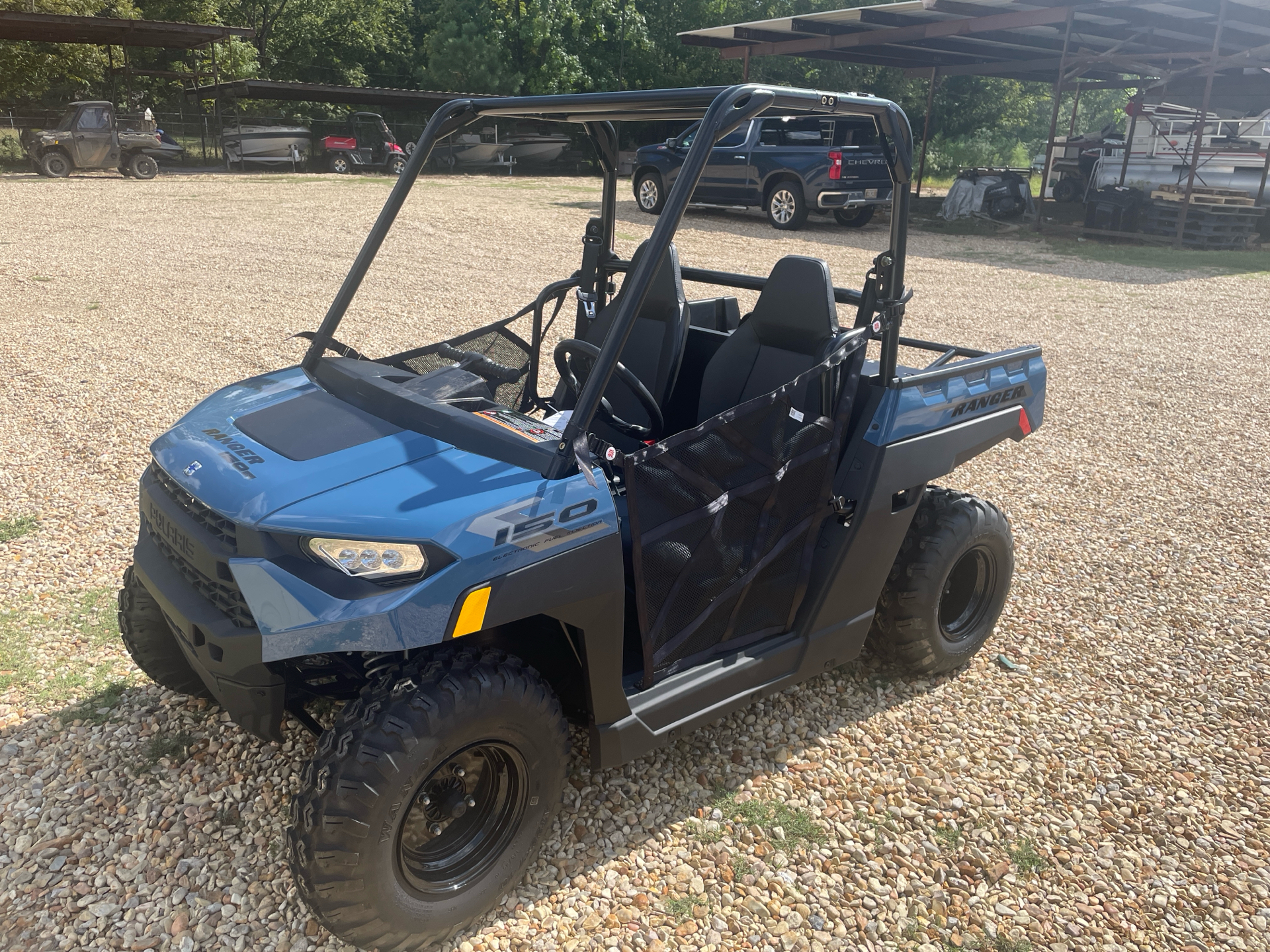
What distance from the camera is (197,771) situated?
298 centimetres

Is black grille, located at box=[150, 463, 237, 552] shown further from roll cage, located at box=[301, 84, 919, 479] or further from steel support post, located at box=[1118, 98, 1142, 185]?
steel support post, located at box=[1118, 98, 1142, 185]

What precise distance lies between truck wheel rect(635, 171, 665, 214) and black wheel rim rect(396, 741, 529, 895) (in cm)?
1480

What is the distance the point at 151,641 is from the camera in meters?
3.00

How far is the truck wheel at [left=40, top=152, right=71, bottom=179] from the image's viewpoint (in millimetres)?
19578

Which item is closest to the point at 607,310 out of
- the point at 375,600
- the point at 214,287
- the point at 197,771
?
the point at 375,600

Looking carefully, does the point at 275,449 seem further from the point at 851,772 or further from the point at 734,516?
the point at 851,772

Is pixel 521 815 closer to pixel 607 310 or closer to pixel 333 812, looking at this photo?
pixel 333 812

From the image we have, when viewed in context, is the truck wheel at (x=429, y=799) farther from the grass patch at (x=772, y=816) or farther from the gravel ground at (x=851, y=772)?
the grass patch at (x=772, y=816)

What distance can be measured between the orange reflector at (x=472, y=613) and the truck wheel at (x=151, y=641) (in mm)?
1266

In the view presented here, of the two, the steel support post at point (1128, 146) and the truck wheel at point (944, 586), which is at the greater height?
the steel support post at point (1128, 146)

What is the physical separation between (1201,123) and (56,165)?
2172 centimetres

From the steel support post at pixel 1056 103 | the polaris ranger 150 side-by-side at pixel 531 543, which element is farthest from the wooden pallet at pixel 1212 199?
the polaris ranger 150 side-by-side at pixel 531 543

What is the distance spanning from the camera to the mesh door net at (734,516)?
253 cm

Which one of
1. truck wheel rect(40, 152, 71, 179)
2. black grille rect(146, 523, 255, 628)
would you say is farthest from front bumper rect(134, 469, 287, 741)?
truck wheel rect(40, 152, 71, 179)
